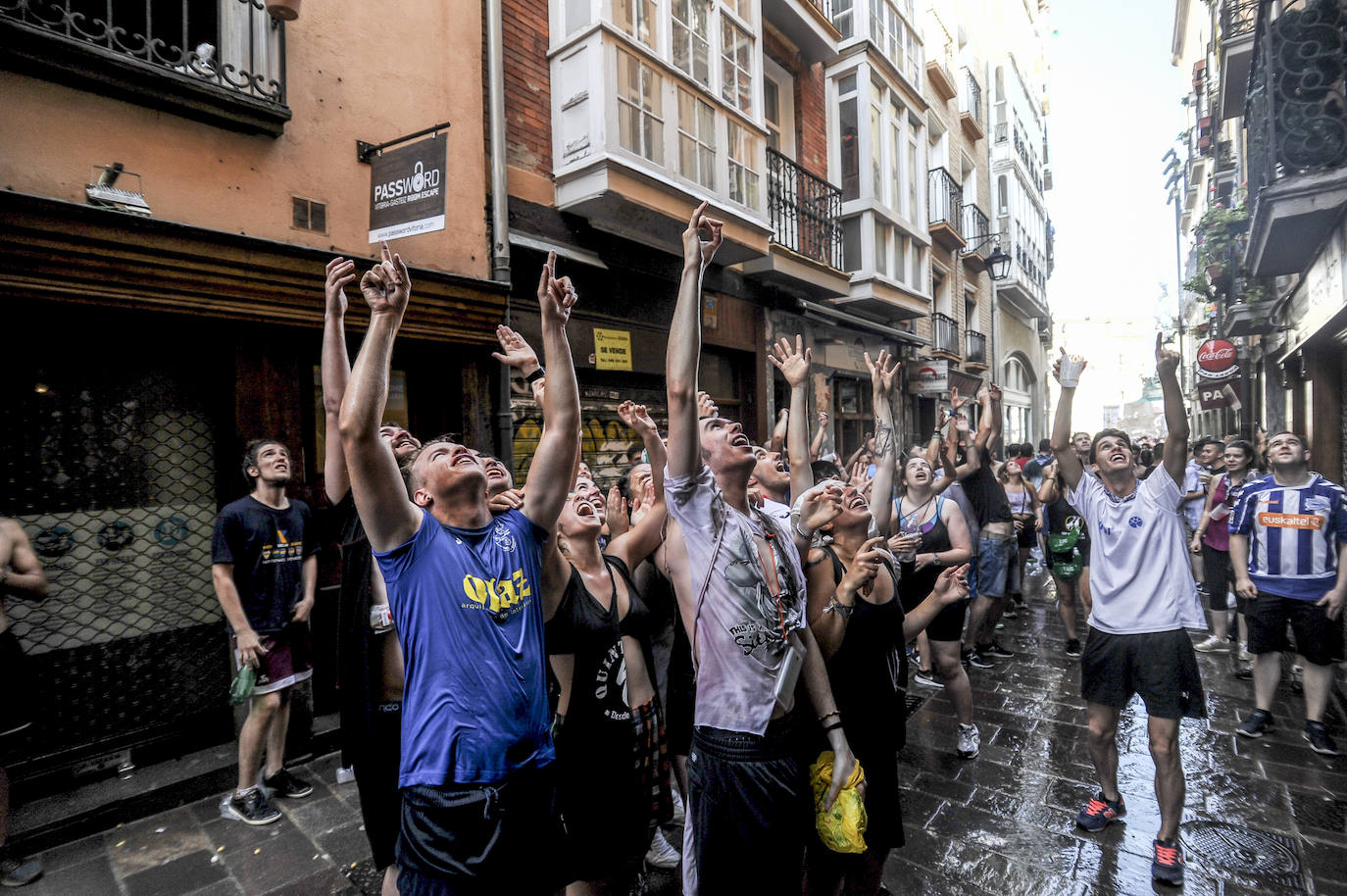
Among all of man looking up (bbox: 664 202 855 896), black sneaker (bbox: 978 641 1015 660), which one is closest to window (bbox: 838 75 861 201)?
black sneaker (bbox: 978 641 1015 660)

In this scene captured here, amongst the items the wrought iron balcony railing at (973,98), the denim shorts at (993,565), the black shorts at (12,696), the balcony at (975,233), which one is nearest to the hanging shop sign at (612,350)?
the denim shorts at (993,565)

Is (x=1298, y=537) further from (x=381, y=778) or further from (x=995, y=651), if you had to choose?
(x=381, y=778)

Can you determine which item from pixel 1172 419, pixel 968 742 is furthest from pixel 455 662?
pixel 968 742

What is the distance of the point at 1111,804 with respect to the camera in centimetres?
379

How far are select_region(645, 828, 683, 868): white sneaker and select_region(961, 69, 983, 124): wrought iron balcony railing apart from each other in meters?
22.6

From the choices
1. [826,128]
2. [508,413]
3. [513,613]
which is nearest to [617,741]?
[513,613]

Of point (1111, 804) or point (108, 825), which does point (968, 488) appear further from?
point (108, 825)

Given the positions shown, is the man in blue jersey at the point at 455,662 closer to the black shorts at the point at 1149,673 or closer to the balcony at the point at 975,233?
the black shorts at the point at 1149,673

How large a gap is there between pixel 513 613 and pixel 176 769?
13.0 ft

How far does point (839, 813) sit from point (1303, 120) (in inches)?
331

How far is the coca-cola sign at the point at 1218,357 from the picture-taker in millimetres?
13328

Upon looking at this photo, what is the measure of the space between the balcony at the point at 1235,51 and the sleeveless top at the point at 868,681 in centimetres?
1213

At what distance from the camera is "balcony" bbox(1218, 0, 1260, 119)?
10.6 m

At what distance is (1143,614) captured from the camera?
3.62 meters
